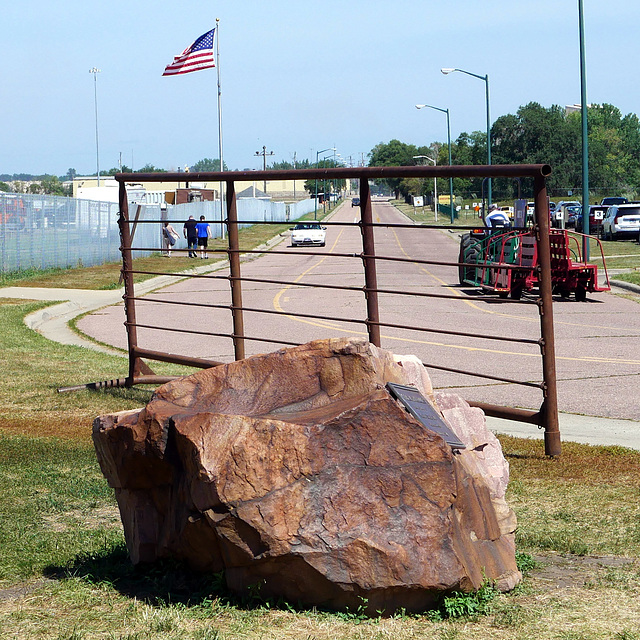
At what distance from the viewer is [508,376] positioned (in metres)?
10.9

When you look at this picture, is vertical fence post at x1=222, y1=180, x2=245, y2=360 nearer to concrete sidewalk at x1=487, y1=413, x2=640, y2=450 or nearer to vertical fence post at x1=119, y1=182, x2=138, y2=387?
vertical fence post at x1=119, y1=182, x2=138, y2=387

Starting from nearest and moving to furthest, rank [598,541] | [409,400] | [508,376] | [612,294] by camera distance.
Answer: [409,400], [598,541], [508,376], [612,294]

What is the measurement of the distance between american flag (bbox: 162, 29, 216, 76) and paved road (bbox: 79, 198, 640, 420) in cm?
698

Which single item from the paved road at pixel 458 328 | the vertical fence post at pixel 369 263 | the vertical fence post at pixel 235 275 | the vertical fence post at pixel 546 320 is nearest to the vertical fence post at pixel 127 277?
the vertical fence post at pixel 235 275

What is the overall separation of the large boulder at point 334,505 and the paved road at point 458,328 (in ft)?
10.6

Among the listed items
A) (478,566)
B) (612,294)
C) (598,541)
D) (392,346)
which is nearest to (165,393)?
(478,566)

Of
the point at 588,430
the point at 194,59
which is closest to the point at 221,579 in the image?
the point at 588,430

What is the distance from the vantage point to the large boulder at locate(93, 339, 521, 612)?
149 inches

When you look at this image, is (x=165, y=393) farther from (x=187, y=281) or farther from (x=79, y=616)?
(x=187, y=281)

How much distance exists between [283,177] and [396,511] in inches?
196

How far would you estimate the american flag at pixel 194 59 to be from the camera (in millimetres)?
30203

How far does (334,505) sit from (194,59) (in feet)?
93.0

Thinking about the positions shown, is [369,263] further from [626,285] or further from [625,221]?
[625,221]

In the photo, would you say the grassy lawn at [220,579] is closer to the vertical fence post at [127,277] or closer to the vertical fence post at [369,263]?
the vertical fence post at [369,263]
